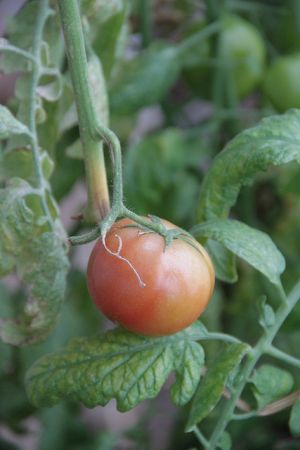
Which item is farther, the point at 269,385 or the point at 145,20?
the point at 145,20

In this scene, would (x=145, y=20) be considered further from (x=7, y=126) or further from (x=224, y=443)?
(x=224, y=443)

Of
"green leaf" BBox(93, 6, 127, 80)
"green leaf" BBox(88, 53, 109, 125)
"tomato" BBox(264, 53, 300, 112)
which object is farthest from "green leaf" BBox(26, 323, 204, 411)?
"tomato" BBox(264, 53, 300, 112)

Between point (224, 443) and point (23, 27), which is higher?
point (23, 27)

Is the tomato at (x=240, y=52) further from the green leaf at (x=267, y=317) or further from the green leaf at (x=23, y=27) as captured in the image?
the green leaf at (x=267, y=317)

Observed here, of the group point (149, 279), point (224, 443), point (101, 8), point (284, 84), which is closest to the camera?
point (149, 279)

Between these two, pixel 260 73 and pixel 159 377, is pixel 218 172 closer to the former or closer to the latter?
pixel 159 377

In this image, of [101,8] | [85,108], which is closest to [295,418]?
[85,108]
